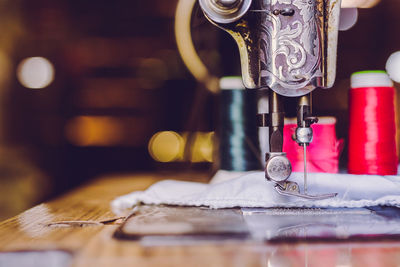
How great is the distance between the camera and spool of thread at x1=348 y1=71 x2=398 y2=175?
0.80 m

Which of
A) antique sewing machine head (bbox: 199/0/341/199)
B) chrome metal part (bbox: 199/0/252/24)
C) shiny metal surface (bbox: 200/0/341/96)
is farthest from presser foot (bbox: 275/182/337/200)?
chrome metal part (bbox: 199/0/252/24)

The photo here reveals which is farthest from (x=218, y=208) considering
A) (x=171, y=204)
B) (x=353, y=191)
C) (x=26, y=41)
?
(x=26, y=41)

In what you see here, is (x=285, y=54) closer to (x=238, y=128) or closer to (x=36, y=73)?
(x=238, y=128)

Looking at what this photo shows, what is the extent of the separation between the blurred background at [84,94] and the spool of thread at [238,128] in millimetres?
1671

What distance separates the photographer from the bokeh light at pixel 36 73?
325 cm

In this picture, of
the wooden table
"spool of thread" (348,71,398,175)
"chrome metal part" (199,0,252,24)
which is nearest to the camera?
the wooden table

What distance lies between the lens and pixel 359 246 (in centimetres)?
49

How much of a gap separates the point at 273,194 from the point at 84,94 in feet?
9.84

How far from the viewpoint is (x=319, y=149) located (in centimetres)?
85

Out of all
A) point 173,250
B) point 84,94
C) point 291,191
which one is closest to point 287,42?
point 291,191

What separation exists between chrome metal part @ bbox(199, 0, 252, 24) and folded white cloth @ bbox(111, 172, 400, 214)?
0.31 metres

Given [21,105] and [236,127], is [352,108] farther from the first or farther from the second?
[21,105]

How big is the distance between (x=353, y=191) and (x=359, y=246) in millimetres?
244

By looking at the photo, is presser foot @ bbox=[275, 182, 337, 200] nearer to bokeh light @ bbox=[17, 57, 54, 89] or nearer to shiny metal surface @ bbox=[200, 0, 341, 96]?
shiny metal surface @ bbox=[200, 0, 341, 96]
